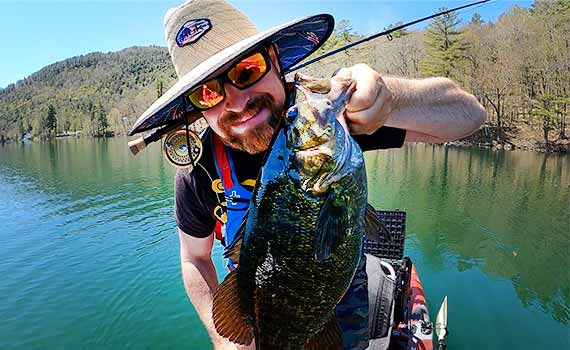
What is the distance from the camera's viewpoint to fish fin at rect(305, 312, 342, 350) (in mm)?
1810

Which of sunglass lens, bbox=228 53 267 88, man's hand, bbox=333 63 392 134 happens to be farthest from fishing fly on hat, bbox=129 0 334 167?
man's hand, bbox=333 63 392 134

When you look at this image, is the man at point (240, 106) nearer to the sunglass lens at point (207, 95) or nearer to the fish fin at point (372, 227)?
the sunglass lens at point (207, 95)

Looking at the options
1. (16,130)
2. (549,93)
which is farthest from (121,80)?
(549,93)

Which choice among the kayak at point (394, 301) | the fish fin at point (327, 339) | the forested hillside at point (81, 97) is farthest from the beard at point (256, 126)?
the forested hillside at point (81, 97)

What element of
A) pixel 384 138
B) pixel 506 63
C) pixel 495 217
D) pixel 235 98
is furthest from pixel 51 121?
pixel 384 138

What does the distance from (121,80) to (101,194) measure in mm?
177310

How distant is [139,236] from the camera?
13867 mm

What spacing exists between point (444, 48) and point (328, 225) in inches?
2223

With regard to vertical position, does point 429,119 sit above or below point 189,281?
above

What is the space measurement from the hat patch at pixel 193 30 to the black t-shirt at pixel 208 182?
0.65 metres

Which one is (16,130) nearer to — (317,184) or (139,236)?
(139,236)

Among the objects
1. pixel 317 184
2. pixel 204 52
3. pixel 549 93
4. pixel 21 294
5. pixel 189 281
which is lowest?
pixel 21 294

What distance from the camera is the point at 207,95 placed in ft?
6.65

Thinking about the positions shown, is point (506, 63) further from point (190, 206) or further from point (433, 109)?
point (190, 206)
